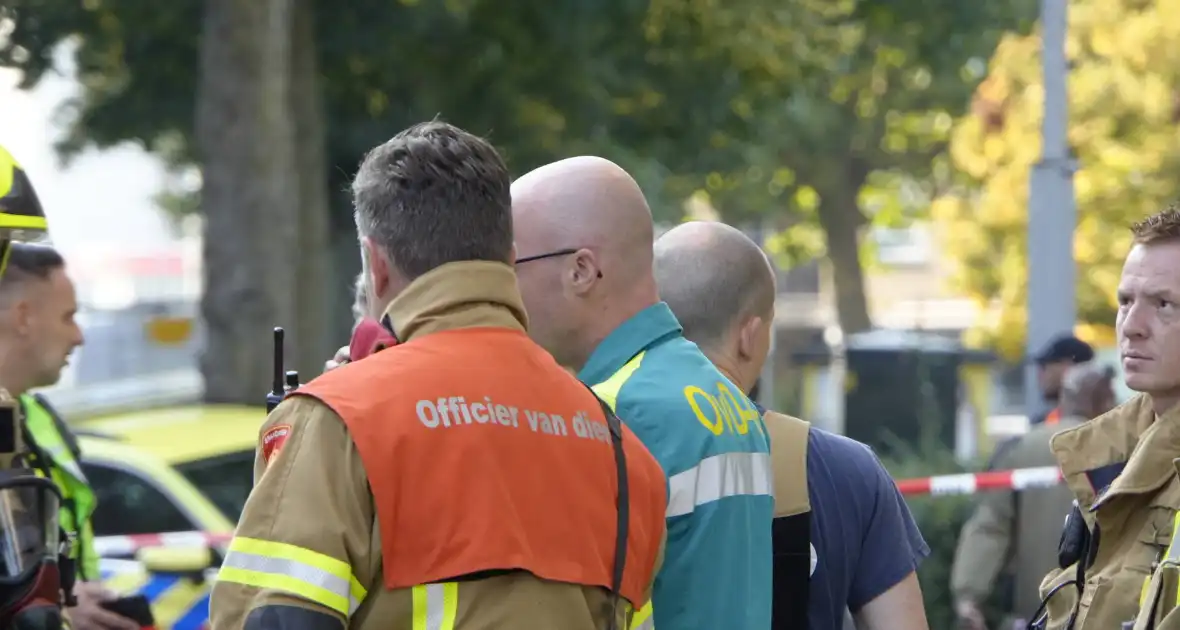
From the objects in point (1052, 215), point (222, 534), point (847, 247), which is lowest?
point (847, 247)

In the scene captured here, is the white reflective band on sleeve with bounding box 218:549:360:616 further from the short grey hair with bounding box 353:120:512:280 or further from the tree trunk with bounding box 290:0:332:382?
the tree trunk with bounding box 290:0:332:382

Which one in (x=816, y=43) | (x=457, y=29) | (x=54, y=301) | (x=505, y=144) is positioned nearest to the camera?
(x=54, y=301)

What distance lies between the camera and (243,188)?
36.8 feet

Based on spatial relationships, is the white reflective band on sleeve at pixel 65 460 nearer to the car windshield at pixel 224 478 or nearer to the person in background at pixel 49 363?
the person in background at pixel 49 363

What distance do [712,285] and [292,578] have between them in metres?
1.41

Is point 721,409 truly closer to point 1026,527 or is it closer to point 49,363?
point 49,363

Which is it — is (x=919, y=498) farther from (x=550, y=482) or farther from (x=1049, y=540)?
(x=550, y=482)

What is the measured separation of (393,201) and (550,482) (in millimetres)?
437

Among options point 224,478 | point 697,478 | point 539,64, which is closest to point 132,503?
point 224,478

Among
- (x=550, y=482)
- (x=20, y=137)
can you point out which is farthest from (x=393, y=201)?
(x=20, y=137)

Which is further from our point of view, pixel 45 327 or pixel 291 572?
pixel 45 327

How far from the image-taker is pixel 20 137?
37812 millimetres

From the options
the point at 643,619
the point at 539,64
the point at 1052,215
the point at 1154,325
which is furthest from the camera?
the point at 539,64

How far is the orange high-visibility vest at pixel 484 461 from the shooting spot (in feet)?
7.64
